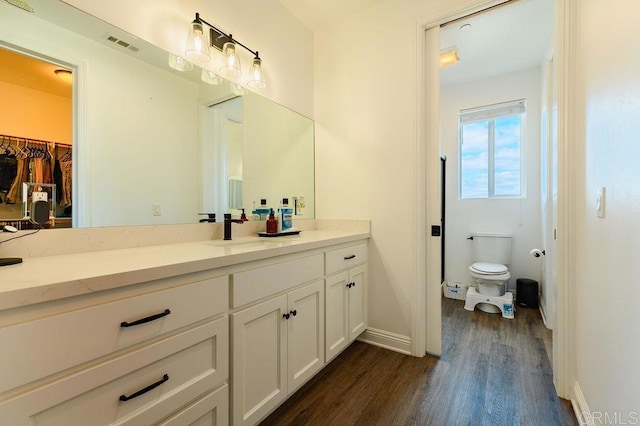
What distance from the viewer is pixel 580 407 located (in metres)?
1.40

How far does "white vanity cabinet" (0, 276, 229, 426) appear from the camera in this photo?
2.16ft

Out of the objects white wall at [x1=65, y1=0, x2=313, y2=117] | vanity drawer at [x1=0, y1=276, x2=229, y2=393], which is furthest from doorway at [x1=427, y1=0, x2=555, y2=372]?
vanity drawer at [x1=0, y1=276, x2=229, y2=393]

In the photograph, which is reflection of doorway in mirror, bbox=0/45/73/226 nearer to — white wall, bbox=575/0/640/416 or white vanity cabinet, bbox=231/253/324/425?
white vanity cabinet, bbox=231/253/324/425

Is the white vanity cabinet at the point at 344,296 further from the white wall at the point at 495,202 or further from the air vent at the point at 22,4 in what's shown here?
the white wall at the point at 495,202

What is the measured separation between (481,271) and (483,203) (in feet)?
3.07

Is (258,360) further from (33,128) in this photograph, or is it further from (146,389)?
(33,128)

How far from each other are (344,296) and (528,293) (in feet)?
7.49

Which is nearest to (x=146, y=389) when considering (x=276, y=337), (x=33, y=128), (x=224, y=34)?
(x=276, y=337)

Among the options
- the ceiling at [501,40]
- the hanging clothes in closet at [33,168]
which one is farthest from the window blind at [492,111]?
the hanging clothes in closet at [33,168]

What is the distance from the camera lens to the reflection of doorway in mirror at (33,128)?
1.03 m

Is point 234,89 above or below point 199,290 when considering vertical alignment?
above

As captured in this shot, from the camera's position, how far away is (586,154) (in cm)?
140

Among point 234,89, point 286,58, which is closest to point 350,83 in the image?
point 286,58

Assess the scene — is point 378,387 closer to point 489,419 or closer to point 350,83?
point 489,419
